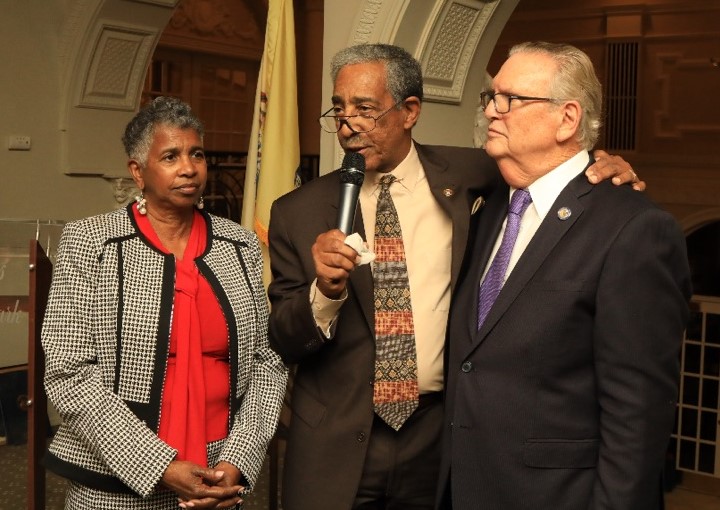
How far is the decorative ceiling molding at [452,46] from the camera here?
4328 millimetres

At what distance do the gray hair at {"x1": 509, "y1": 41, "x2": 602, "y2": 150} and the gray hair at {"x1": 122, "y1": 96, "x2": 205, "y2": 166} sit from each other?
816 millimetres

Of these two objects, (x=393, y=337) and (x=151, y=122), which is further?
(x=151, y=122)

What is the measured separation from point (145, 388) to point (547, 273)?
2.98ft

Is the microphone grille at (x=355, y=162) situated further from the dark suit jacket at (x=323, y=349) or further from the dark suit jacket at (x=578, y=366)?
the dark suit jacket at (x=578, y=366)

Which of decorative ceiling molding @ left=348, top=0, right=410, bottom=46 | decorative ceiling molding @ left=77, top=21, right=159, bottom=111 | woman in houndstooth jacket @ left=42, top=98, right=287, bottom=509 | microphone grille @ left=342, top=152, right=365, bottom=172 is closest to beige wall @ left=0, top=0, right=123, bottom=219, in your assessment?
decorative ceiling molding @ left=77, top=21, right=159, bottom=111

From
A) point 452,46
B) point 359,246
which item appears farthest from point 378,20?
point 359,246

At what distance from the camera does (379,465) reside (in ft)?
6.86

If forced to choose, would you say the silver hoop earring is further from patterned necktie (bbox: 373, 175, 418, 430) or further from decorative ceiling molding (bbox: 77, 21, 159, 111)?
decorative ceiling molding (bbox: 77, 21, 159, 111)

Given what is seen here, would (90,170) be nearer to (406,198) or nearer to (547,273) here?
(406,198)

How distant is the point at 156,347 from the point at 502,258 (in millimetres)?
773

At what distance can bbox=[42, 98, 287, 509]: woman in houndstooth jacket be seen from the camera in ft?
6.91

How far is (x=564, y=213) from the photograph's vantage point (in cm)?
179

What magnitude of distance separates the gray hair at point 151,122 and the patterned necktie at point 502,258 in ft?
2.61

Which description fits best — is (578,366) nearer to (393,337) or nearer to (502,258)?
(502,258)
